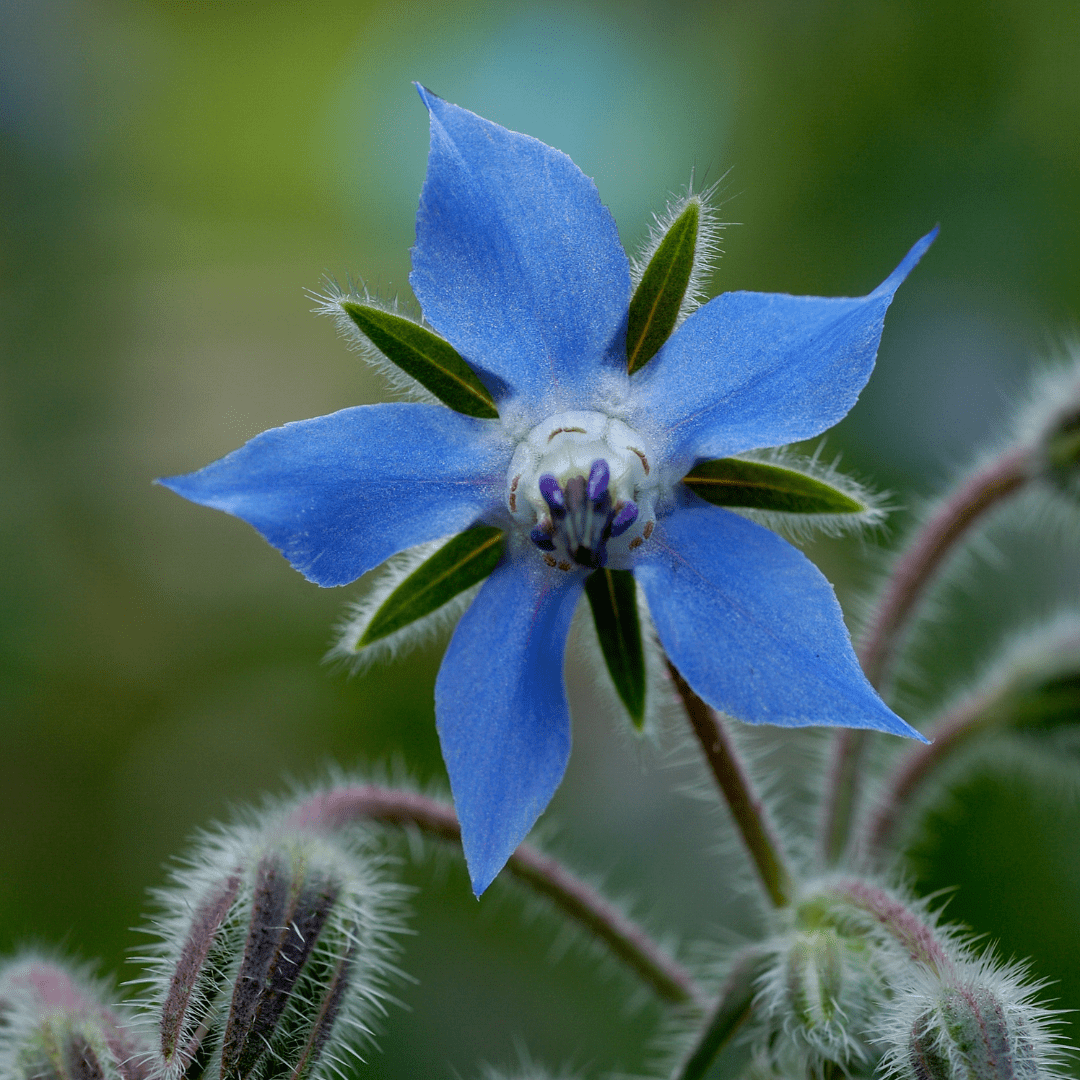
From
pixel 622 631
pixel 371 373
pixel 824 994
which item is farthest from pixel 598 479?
pixel 371 373

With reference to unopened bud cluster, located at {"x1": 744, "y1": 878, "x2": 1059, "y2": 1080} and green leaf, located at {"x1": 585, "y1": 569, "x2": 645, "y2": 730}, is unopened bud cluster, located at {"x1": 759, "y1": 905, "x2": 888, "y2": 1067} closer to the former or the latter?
unopened bud cluster, located at {"x1": 744, "y1": 878, "x2": 1059, "y2": 1080}

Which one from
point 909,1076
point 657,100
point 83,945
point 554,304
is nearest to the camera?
point 909,1076

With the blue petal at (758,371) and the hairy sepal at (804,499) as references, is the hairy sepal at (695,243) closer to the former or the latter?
the blue petal at (758,371)

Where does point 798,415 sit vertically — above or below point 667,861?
above

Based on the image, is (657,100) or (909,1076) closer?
(909,1076)

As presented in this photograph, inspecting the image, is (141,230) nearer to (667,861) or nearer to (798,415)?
(667,861)

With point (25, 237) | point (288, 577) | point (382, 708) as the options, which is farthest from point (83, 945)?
point (25, 237)

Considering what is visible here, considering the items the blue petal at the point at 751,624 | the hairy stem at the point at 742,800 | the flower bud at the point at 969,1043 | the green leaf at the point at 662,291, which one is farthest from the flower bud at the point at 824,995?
the green leaf at the point at 662,291
